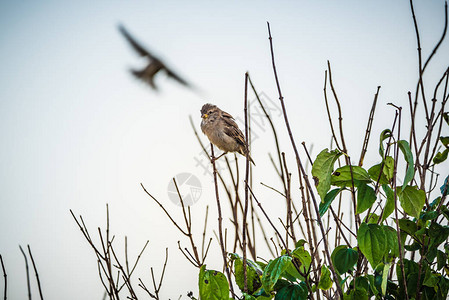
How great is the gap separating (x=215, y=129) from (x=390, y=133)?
119 inches

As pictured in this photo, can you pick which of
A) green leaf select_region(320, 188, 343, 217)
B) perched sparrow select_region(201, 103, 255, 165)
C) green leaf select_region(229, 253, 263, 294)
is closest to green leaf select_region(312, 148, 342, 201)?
green leaf select_region(320, 188, 343, 217)

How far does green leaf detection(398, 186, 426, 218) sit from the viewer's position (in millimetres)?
1235

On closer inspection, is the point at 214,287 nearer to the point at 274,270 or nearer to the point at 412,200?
the point at 274,270

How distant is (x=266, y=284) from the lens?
1.19 meters

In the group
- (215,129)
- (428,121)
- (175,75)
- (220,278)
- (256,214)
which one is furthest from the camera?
(215,129)

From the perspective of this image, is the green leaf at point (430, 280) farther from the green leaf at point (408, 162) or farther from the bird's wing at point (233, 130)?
the bird's wing at point (233, 130)

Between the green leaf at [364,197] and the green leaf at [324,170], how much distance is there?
105mm

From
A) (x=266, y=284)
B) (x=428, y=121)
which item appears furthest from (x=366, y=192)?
(x=428, y=121)

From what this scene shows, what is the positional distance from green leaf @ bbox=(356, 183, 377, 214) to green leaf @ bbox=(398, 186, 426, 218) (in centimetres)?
12

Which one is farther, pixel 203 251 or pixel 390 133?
pixel 203 251

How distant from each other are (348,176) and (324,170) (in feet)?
0.30

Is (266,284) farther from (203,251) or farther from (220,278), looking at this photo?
(203,251)

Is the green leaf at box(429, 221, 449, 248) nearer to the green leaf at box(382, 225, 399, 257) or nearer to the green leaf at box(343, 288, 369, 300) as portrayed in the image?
the green leaf at box(382, 225, 399, 257)

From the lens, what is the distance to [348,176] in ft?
4.12
